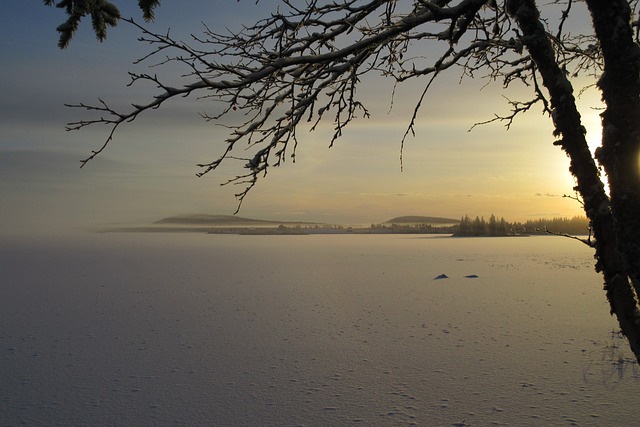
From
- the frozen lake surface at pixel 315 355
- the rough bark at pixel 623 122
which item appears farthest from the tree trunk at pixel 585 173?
the frozen lake surface at pixel 315 355

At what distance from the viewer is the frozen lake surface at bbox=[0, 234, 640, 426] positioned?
3514mm

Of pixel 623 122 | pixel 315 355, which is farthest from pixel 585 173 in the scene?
pixel 315 355

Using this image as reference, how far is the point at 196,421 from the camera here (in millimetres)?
3348

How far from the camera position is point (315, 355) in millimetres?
4785

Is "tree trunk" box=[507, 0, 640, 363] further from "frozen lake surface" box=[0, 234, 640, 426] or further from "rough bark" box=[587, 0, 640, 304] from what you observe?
"frozen lake surface" box=[0, 234, 640, 426]

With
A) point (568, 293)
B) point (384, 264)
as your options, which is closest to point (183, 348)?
point (568, 293)

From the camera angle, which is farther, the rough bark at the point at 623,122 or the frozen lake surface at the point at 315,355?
the frozen lake surface at the point at 315,355

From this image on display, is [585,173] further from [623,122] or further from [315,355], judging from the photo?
[315,355]

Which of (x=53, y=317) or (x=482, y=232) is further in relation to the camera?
(x=482, y=232)

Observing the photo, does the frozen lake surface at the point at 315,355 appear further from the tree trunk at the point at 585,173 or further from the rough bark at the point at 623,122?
the rough bark at the point at 623,122

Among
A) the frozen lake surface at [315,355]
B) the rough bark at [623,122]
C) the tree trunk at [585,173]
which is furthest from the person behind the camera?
the frozen lake surface at [315,355]

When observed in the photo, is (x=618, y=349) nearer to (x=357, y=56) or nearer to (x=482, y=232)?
(x=357, y=56)

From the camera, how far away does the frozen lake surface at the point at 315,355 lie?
3.51 m

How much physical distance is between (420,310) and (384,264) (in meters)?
6.47
